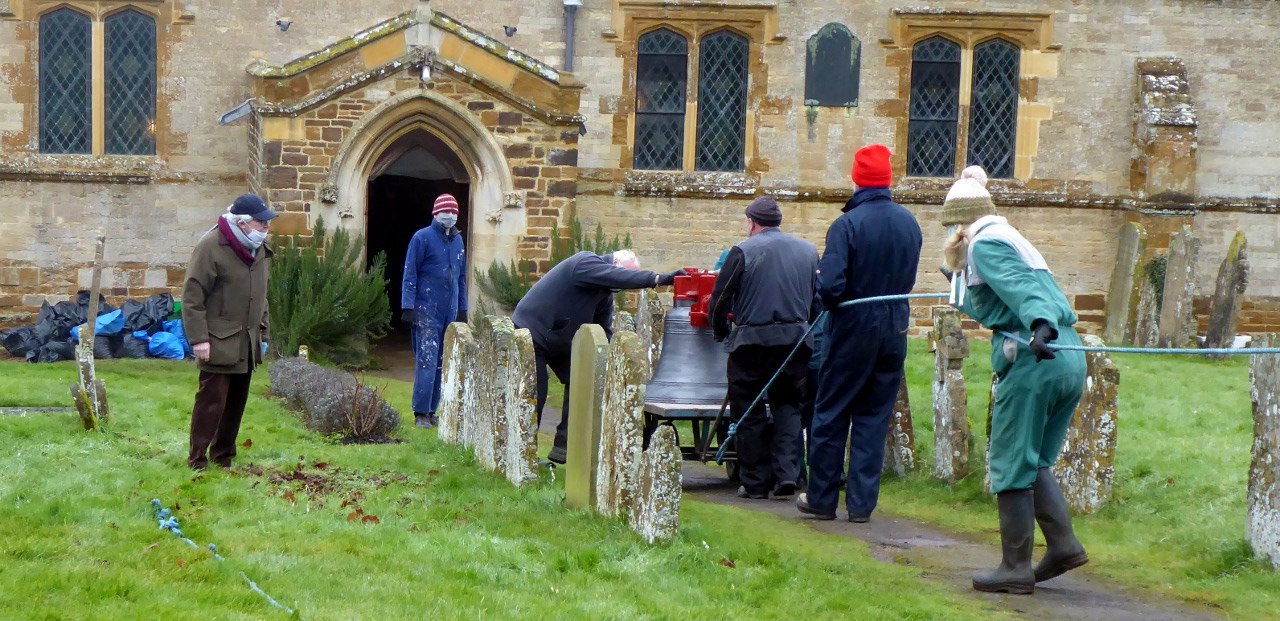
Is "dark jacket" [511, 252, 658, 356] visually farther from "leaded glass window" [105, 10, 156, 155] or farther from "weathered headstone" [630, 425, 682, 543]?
"leaded glass window" [105, 10, 156, 155]

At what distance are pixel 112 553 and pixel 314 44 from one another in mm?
12072

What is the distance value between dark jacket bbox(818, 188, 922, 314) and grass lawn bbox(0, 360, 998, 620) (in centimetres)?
138

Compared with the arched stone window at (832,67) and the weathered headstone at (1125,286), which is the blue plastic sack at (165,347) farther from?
the weathered headstone at (1125,286)

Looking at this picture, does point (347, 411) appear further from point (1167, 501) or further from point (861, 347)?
point (1167, 501)

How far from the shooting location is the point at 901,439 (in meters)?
9.47

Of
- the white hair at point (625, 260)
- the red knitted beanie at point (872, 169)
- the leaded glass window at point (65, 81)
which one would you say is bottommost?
the white hair at point (625, 260)

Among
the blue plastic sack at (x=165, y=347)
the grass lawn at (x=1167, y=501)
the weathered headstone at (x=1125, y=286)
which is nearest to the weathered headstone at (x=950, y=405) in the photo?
the grass lawn at (x=1167, y=501)

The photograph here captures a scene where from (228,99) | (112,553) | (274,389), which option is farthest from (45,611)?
(228,99)

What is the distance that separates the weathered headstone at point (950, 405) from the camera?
9.00 metres

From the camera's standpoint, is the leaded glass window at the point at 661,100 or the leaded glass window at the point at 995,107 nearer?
the leaded glass window at the point at 661,100

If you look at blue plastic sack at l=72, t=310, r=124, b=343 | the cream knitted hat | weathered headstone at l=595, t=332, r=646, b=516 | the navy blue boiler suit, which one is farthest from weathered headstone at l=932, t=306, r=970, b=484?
blue plastic sack at l=72, t=310, r=124, b=343

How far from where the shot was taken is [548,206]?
16.4 meters

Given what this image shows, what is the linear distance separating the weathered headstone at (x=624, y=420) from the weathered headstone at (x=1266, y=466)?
117 inches

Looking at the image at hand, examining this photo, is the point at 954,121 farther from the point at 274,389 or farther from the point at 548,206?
the point at 274,389
